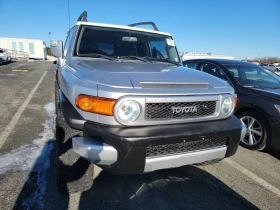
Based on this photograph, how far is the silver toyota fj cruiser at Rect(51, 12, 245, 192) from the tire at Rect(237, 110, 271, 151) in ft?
4.76

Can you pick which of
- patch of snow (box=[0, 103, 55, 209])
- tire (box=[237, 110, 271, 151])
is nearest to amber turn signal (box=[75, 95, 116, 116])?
patch of snow (box=[0, 103, 55, 209])

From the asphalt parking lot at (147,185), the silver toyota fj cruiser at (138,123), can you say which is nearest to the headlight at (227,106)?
the silver toyota fj cruiser at (138,123)

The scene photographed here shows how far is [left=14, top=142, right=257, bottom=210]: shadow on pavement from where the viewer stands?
7.38ft

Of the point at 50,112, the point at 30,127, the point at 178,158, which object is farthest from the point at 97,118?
the point at 50,112

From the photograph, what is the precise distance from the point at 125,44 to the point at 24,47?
36.5m

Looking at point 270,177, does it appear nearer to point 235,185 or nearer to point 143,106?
point 235,185

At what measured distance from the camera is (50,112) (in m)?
5.39

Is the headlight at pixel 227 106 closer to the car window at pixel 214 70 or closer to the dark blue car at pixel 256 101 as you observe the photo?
the dark blue car at pixel 256 101

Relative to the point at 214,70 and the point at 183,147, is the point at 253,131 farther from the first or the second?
the point at 183,147

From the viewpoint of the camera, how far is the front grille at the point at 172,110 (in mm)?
2021

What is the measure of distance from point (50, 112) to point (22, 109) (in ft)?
2.45

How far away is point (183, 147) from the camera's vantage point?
2.13 metres

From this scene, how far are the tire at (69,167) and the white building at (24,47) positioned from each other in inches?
1437

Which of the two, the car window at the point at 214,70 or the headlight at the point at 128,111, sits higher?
the car window at the point at 214,70
